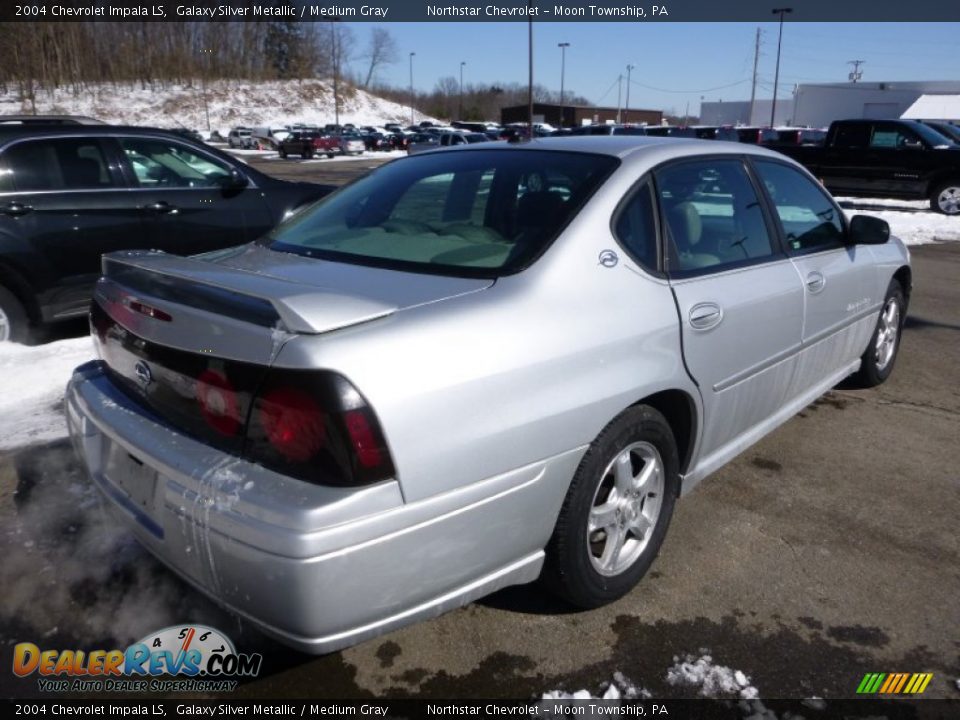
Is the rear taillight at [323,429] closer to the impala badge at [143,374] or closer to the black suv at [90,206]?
the impala badge at [143,374]

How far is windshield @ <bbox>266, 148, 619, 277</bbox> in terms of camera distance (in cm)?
243

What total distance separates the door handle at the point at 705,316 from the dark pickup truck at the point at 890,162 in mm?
Answer: 14652

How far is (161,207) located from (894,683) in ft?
18.1

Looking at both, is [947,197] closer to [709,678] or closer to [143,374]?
[709,678]

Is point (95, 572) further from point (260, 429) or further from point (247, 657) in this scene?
point (260, 429)

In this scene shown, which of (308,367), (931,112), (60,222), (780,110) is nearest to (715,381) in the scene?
(308,367)

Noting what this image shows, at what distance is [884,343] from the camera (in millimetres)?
4754

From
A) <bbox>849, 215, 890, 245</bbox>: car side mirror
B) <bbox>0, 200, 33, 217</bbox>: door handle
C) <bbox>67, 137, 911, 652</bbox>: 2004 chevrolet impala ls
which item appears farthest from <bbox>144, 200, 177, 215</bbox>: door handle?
<bbox>849, 215, 890, 245</bbox>: car side mirror

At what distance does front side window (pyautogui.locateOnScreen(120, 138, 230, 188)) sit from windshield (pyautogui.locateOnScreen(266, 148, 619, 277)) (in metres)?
3.19

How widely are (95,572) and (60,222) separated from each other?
3482 mm

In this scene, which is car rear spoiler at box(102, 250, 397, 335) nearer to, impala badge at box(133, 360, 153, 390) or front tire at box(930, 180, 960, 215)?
impala badge at box(133, 360, 153, 390)

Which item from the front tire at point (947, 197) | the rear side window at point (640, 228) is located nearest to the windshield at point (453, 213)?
the rear side window at point (640, 228)

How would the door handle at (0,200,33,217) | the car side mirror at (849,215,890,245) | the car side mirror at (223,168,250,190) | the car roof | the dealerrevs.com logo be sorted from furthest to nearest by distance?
the car side mirror at (223,168,250,190)
the door handle at (0,200,33,217)
the car side mirror at (849,215,890,245)
the car roof
the dealerrevs.com logo

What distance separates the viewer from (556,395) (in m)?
2.09
